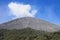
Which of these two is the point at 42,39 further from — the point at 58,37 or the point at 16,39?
the point at 16,39

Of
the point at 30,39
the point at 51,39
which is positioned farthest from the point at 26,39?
the point at 51,39

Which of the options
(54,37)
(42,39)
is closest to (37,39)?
(42,39)

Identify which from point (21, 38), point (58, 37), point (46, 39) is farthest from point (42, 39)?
point (21, 38)

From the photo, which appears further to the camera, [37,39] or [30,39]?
[30,39]

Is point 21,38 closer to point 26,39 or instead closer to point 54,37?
point 26,39

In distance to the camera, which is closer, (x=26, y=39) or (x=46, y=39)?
(x=46, y=39)

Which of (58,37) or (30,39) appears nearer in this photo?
(58,37)

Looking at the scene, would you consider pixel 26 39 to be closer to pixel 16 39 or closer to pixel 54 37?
pixel 16 39

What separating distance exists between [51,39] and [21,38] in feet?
58.5

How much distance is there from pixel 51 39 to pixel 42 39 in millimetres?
3920

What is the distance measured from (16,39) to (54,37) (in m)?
20.6

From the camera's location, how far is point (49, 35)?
77.6 m

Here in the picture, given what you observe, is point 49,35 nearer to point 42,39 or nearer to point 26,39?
point 42,39

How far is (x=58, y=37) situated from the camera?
73562 millimetres
